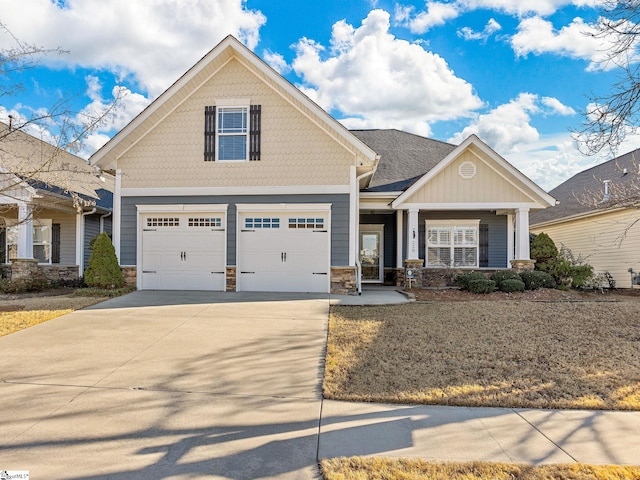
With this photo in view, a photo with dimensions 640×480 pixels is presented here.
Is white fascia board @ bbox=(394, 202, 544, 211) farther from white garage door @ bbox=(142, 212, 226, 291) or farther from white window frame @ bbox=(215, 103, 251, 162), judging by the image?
white garage door @ bbox=(142, 212, 226, 291)

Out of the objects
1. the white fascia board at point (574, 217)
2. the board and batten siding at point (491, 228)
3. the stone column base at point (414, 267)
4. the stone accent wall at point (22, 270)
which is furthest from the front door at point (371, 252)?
the stone accent wall at point (22, 270)

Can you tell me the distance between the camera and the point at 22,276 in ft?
46.2

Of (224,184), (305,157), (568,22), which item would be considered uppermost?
(568,22)

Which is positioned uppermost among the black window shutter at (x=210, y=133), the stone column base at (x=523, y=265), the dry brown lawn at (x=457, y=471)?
the black window shutter at (x=210, y=133)

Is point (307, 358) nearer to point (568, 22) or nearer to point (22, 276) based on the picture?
point (568, 22)

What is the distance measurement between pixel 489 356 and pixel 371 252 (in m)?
10.6

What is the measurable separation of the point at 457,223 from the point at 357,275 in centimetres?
543

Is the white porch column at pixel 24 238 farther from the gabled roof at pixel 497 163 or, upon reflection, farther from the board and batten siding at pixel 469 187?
the board and batten siding at pixel 469 187

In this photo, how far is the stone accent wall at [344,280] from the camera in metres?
12.4

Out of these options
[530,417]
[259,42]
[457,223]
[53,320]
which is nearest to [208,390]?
[530,417]

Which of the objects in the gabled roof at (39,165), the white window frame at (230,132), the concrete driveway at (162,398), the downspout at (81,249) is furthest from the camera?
the downspout at (81,249)

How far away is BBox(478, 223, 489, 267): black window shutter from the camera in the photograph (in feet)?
51.0

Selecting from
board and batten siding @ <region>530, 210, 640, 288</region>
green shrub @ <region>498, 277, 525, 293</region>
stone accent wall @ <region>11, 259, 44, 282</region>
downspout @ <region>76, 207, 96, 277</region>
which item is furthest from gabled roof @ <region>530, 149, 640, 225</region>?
stone accent wall @ <region>11, 259, 44, 282</region>

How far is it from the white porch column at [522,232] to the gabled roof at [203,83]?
17.9 ft
